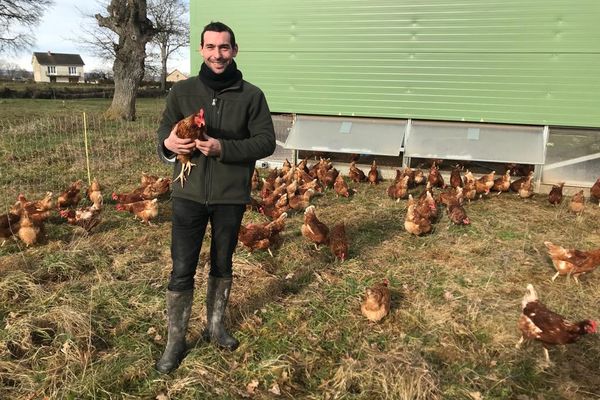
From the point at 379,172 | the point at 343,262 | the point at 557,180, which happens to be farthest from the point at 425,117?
the point at 343,262

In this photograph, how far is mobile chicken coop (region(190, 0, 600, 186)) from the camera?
310 inches

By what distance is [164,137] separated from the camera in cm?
289

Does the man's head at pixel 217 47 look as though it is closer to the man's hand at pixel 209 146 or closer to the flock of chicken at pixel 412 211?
the man's hand at pixel 209 146

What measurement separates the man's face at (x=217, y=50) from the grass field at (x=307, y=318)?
2.10m

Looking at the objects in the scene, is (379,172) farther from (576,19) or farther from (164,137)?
(164,137)

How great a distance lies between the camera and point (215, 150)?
105 inches

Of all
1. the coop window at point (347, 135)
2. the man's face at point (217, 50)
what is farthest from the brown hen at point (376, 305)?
the coop window at point (347, 135)

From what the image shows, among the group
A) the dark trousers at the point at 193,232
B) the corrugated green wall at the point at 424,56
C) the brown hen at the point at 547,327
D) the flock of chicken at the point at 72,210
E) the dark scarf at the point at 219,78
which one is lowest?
the brown hen at the point at 547,327

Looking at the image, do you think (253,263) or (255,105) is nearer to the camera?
(255,105)

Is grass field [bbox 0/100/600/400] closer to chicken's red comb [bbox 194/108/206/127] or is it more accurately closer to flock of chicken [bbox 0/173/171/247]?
flock of chicken [bbox 0/173/171/247]

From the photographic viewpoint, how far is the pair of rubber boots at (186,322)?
3.09m

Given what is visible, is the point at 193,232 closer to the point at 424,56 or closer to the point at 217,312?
the point at 217,312

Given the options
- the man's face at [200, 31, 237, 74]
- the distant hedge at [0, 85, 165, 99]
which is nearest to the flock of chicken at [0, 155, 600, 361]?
the man's face at [200, 31, 237, 74]

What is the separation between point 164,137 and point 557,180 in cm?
808
